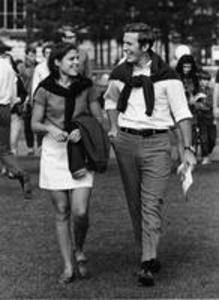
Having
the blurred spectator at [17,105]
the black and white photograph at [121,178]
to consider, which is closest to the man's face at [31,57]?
the blurred spectator at [17,105]

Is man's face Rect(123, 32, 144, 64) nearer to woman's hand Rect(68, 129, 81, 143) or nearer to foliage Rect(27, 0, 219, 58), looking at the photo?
woman's hand Rect(68, 129, 81, 143)

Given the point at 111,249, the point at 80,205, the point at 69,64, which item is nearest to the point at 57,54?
the point at 69,64

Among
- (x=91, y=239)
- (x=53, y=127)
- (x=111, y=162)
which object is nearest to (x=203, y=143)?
(x=111, y=162)

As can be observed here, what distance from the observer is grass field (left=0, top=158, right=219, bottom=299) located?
308 inches

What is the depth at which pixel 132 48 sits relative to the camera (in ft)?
26.6

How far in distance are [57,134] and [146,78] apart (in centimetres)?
75

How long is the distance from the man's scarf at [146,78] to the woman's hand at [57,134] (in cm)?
52

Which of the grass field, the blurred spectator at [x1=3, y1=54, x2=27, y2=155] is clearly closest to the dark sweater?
the grass field

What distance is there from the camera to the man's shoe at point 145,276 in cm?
794

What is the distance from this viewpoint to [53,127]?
26.2 feet

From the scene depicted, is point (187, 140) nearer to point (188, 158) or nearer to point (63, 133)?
point (188, 158)

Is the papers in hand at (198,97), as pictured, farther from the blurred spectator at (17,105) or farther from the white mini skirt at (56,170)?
the white mini skirt at (56,170)

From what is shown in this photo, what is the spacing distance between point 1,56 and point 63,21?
49.5 metres

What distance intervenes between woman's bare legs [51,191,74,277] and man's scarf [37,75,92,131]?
0.48 m
